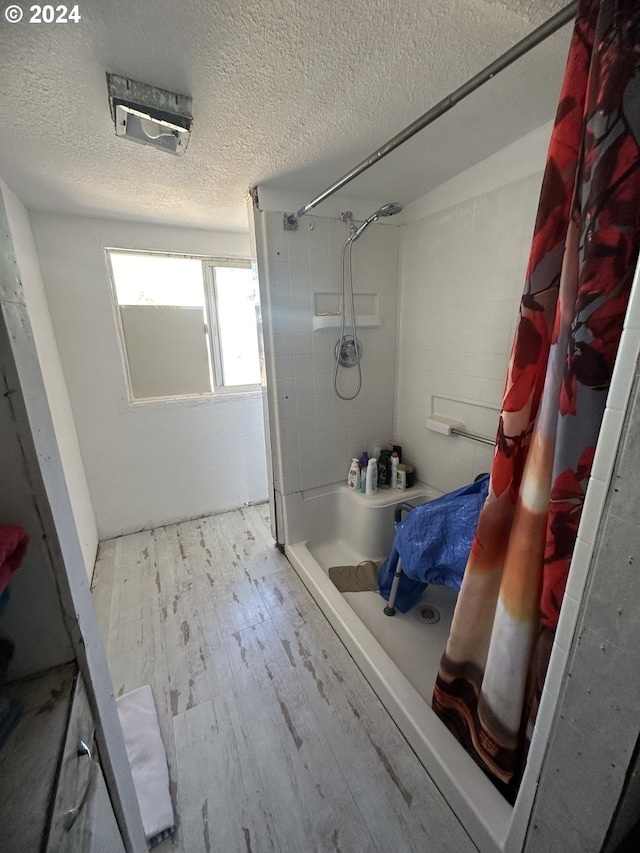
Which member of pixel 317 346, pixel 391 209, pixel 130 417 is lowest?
pixel 130 417

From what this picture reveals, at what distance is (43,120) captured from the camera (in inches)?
40.2

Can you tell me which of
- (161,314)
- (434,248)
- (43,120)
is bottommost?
(161,314)

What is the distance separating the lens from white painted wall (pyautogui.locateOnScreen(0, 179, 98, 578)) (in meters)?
1.47

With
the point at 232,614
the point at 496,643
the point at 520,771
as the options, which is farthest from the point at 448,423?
the point at 232,614

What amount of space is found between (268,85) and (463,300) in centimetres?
117

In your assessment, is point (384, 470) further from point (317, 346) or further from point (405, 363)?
point (317, 346)

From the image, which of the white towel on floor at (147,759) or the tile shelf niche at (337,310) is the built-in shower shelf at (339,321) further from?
the white towel on floor at (147,759)

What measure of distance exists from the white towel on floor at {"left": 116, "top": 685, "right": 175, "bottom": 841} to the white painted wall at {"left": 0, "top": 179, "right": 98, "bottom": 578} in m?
0.71

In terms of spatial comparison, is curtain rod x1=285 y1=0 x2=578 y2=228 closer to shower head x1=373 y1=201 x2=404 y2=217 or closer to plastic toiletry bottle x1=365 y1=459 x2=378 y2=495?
shower head x1=373 y1=201 x2=404 y2=217

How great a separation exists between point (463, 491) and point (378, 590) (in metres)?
0.81

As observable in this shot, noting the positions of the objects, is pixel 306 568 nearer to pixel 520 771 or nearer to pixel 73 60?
pixel 520 771

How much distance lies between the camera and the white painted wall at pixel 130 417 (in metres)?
1.87

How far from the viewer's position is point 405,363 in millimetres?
2051

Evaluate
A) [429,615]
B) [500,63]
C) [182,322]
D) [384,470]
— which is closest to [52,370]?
[182,322]
